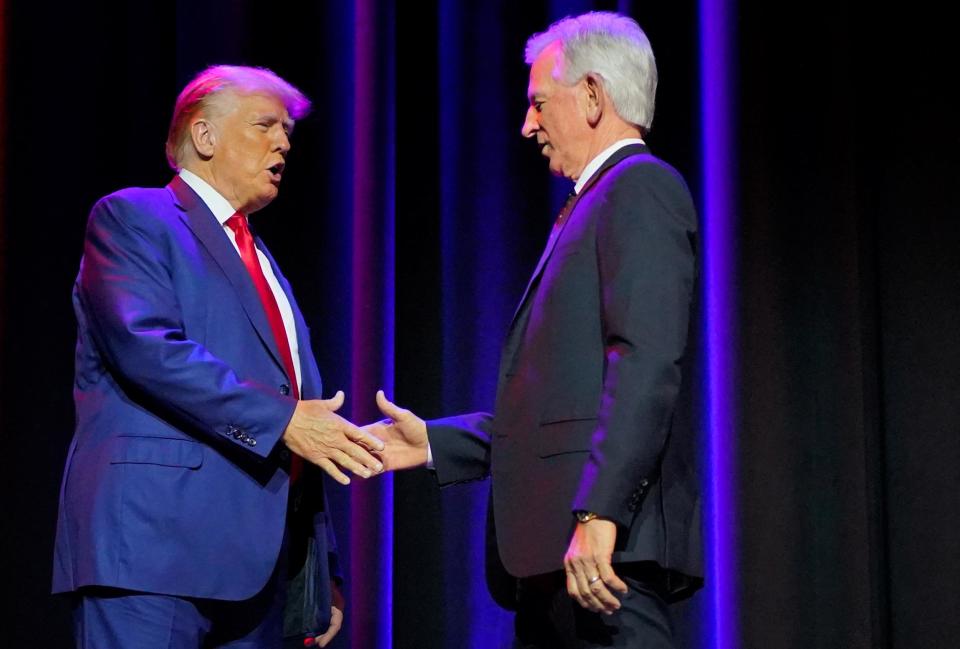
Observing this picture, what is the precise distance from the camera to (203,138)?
2234 millimetres

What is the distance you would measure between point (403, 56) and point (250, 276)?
1.30 m

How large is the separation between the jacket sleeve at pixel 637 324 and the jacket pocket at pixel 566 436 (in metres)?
0.06

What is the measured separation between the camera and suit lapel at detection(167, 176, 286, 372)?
2.02 m

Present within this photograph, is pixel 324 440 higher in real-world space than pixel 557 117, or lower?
lower

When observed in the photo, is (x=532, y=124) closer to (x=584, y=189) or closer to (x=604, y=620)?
(x=584, y=189)

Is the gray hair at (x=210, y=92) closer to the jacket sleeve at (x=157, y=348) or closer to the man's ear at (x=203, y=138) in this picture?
the man's ear at (x=203, y=138)

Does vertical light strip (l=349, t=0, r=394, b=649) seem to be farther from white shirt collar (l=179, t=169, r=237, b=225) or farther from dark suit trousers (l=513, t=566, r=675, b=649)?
dark suit trousers (l=513, t=566, r=675, b=649)

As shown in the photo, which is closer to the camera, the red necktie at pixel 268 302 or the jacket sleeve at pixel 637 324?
the jacket sleeve at pixel 637 324

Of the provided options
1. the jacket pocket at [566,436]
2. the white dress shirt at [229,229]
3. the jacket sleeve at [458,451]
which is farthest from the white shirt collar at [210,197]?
the jacket pocket at [566,436]

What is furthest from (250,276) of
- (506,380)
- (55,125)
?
(55,125)

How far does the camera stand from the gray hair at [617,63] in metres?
1.96

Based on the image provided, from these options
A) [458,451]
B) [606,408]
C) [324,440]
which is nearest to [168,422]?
[324,440]

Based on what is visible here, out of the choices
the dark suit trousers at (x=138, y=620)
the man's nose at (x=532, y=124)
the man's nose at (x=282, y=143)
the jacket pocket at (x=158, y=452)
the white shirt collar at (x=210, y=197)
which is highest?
the man's nose at (x=282, y=143)

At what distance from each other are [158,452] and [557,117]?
0.90 metres
